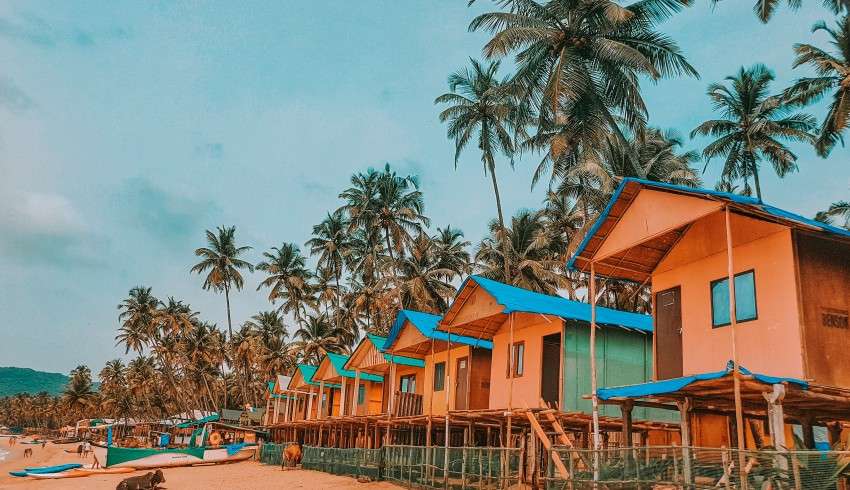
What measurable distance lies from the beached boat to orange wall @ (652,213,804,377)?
111ft

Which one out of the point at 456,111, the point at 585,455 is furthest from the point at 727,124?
the point at 585,455

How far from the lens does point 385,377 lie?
3553 cm

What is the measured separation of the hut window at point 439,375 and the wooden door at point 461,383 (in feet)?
2.91

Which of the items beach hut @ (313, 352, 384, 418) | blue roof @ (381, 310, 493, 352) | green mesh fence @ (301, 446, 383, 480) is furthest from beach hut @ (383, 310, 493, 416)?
beach hut @ (313, 352, 384, 418)

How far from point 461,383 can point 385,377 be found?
32.8 ft

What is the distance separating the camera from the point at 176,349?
3243 inches

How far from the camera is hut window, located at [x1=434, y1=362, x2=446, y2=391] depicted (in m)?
27.4

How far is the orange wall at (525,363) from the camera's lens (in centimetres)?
2112

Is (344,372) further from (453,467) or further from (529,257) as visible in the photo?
(453,467)

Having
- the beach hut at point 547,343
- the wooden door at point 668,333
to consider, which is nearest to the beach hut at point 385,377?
the beach hut at point 547,343

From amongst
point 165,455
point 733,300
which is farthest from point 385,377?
point 733,300

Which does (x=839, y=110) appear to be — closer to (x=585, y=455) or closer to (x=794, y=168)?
(x=794, y=168)

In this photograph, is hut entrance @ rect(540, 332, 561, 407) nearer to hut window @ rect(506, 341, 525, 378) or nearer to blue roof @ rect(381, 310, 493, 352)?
hut window @ rect(506, 341, 525, 378)

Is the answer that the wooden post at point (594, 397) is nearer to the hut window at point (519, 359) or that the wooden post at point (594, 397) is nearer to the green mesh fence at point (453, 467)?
the green mesh fence at point (453, 467)
